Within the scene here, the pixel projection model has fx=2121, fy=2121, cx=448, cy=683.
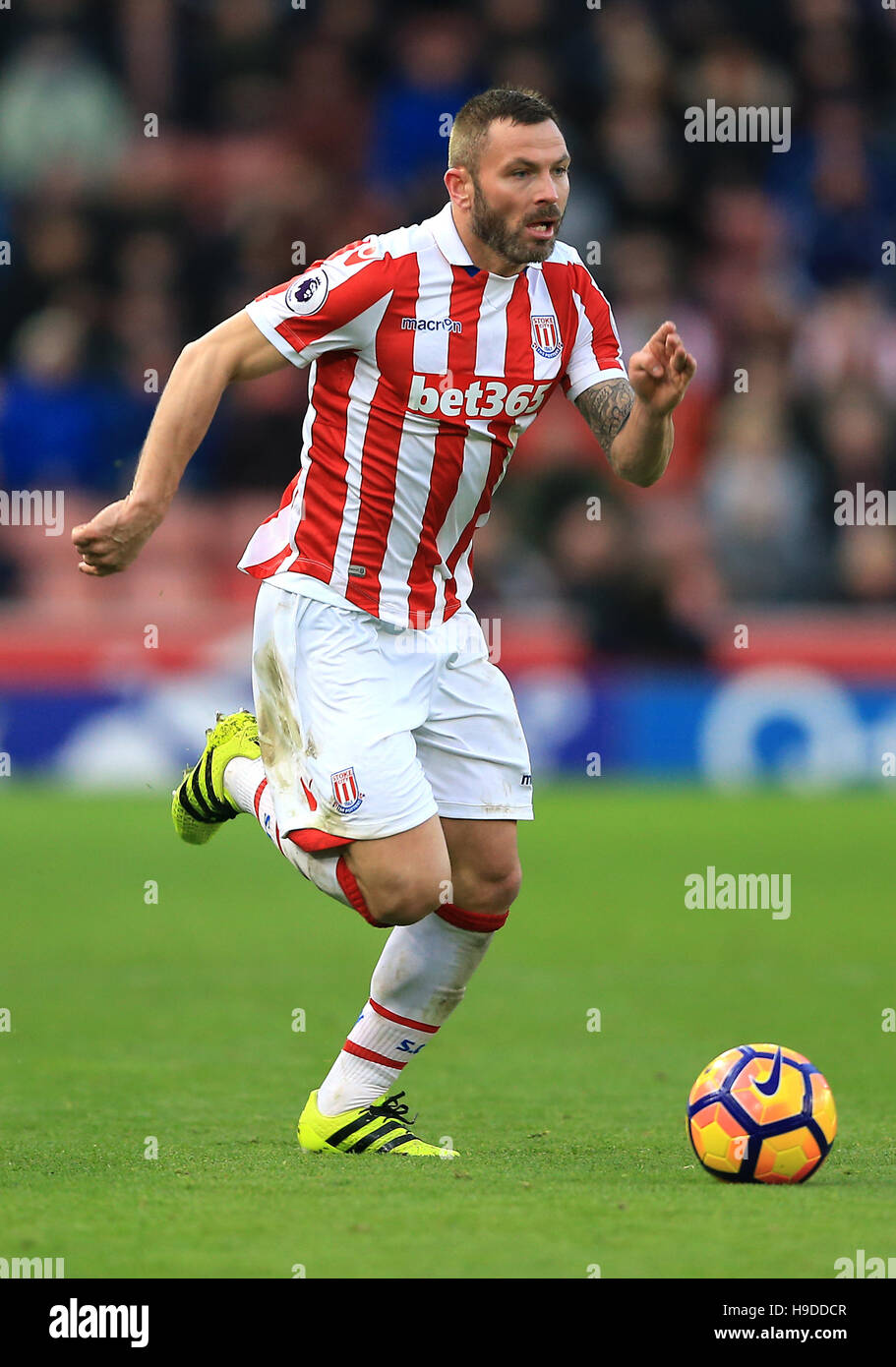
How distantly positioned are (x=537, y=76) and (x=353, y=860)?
46.5 ft

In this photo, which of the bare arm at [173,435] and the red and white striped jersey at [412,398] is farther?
the red and white striped jersey at [412,398]

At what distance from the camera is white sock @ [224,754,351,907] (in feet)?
17.8

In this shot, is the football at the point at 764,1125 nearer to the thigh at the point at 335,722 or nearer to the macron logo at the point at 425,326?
the thigh at the point at 335,722

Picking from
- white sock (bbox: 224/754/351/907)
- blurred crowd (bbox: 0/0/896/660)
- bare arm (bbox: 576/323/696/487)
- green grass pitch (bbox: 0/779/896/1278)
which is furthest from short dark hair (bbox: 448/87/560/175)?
blurred crowd (bbox: 0/0/896/660)

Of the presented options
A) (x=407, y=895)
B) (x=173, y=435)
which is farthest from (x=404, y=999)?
(x=173, y=435)

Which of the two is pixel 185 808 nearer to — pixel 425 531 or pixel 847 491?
pixel 425 531

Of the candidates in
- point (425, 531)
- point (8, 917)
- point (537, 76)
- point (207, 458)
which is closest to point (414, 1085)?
point (425, 531)

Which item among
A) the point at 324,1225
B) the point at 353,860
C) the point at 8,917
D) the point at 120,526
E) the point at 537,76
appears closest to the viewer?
the point at 324,1225

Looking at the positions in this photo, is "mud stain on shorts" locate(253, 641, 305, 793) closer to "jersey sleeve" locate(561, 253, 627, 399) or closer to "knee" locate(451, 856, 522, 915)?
"knee" locate(451, 856, 522, 915)

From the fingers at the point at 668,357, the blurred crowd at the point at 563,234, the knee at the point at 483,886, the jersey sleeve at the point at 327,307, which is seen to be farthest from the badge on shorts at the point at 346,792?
the blurred crowd at the point at 563,234

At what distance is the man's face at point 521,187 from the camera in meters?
5.27

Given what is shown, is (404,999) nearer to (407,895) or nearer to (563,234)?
(407,895)

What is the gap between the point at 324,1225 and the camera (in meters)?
4.21

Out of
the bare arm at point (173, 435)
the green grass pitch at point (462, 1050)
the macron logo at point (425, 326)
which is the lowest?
the green grass pitch at point (462, 1050)
